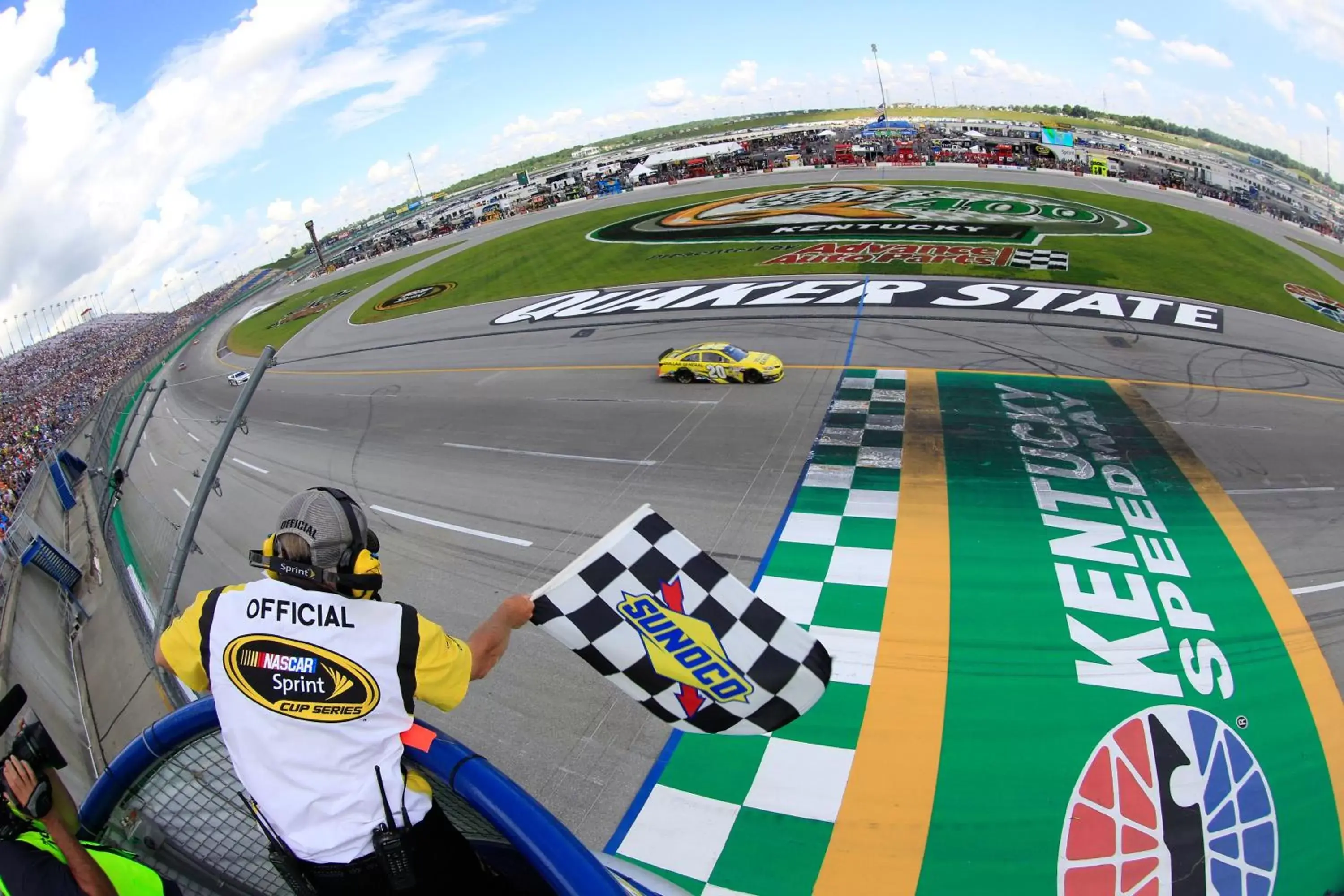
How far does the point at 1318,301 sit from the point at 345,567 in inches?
1303

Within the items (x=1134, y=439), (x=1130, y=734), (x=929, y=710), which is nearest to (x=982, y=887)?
(x=929, y=710)

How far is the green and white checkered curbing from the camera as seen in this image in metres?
6.31

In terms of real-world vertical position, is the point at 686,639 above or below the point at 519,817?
below

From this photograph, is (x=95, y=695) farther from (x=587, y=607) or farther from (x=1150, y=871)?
(x=1150, y=871)

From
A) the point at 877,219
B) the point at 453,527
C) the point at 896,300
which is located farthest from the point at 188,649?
the point at 877,219

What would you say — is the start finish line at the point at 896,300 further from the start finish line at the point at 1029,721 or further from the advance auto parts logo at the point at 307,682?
the advance auto parts logo at the point at 307,682

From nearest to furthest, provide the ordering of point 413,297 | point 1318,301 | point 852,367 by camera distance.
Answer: point 852,367, point 1318,301, point 413,297

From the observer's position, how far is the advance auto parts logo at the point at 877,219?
31.1 meters

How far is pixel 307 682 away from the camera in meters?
2.01

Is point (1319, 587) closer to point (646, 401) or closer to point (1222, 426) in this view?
point (1222, 426)

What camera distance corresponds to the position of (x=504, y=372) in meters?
22.7

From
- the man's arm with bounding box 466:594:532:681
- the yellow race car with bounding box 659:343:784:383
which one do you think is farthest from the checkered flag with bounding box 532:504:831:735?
the yellow race car with bounding box 659:343:784:383

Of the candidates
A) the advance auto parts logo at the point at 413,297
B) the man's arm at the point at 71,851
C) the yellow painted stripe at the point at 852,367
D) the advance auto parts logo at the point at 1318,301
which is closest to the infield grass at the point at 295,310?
the advance auto parts logo at the point at 413,297

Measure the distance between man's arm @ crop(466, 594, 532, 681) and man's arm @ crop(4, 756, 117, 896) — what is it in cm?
116
